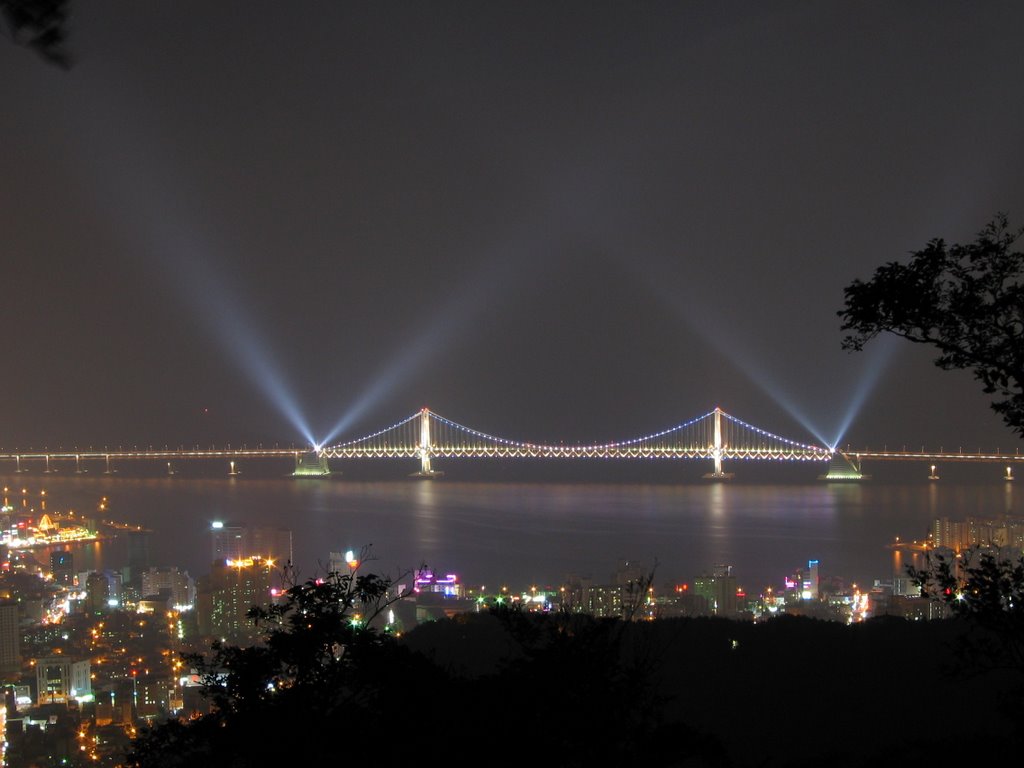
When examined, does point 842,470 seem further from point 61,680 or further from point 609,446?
point 61,680

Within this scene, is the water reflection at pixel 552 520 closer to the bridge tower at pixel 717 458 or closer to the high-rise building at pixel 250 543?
the high-rise building at pixel 250 543

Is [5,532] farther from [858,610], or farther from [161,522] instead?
[858,610]

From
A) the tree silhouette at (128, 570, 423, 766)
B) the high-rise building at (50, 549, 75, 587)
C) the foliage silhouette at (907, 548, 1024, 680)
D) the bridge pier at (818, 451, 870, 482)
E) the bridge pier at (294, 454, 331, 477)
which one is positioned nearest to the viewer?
the foliage silhouette at (907, 548, 1024, 680)

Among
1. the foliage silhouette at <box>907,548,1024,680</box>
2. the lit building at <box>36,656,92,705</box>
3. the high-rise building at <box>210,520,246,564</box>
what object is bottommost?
the lit building at <box>36,656,92,705</box>

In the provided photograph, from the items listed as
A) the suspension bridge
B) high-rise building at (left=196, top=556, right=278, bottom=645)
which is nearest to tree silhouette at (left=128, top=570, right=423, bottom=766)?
high-rise building at (left=196, top=556, right=278, bottom=645)

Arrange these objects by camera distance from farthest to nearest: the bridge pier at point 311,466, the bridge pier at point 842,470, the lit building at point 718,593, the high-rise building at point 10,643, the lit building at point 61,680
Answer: the bridge pier at point 311,466 < the bridge pier at point 842,470 < the lit building at point 718,593 < the high-rise building at point 10,643 < the lit building at point 61,680

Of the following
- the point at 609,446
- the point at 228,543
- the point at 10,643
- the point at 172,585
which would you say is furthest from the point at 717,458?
the point at 10,643

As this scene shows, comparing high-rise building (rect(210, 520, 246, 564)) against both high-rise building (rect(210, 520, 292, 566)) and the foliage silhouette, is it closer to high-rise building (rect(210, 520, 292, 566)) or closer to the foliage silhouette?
high-rise building (rect(210, 520, 292, 566))

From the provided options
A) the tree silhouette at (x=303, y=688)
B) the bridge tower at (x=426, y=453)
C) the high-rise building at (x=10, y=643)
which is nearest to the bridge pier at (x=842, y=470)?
the bridge tower at (x=426, y=453)

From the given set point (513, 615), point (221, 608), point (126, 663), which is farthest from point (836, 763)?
point (221, 608)
